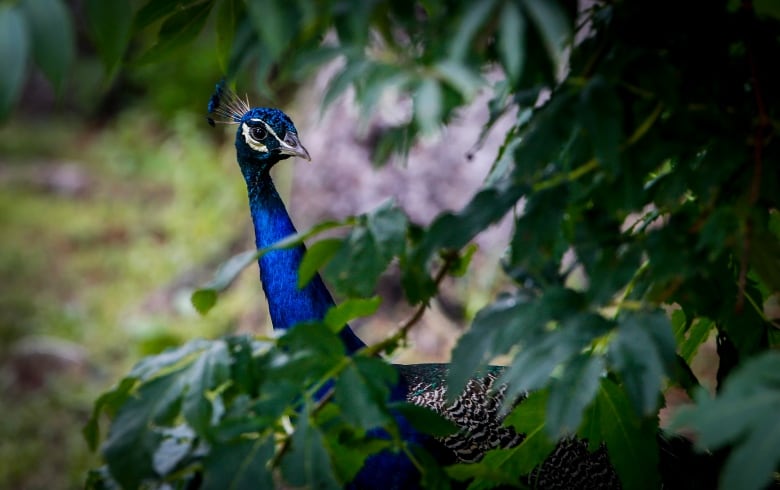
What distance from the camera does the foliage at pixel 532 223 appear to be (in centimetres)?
75

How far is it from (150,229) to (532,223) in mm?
4584

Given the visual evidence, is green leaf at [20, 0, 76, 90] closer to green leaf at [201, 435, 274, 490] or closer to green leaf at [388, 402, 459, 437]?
green leaf at [201, 435, 274, 490]

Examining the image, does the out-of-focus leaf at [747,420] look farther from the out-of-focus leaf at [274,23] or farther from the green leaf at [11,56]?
the green leaf at [11,56]

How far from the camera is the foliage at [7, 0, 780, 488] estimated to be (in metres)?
0.75

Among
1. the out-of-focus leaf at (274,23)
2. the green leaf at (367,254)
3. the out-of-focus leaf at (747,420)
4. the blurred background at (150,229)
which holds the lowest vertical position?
the out-of-focus leaf at (747,420)

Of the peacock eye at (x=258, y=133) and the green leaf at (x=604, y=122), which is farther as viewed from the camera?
the peacock eye at (x=258, y=133)

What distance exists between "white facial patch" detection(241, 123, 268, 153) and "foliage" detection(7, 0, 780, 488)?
0.87 meters

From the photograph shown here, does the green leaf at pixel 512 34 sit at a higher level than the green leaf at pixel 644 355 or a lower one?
higher

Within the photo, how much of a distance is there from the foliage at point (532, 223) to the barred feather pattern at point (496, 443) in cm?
89

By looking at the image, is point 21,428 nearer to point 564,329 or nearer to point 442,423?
point 442,423

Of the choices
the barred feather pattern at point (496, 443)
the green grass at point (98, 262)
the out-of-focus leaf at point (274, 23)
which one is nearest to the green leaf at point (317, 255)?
the out-of-focus leaf at point (274, 23)

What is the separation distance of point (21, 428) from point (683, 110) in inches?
118

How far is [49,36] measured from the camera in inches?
27.6

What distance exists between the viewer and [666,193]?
0.95 m
